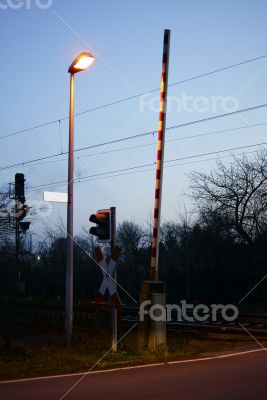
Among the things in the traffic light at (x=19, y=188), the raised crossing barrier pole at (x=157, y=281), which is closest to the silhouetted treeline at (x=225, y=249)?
the traffic light at (x=19, y=188)

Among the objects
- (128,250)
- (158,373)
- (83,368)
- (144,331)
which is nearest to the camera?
(158,373)

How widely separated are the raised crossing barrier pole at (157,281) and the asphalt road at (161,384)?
1.92m

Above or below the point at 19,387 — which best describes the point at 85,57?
above

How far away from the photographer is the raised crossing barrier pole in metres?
13.6

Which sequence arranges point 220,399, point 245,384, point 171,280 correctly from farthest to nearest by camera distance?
point 171,280
point 245,384
point 220,399

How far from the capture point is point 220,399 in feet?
27.0

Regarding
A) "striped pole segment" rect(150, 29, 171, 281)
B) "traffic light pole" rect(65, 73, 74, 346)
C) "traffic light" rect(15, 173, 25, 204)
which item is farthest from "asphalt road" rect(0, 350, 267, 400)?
"traffic light" rect(15, 173, 25, 204)

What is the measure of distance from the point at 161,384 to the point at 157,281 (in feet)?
15.6

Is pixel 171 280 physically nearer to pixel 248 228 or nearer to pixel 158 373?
pixel 248 228

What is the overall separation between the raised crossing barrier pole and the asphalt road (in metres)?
1.92

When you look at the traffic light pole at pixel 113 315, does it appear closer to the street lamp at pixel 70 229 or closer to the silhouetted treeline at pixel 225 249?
the street lamp at pixel 70 229

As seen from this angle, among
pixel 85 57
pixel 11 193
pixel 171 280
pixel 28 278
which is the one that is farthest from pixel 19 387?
pixel 28 278

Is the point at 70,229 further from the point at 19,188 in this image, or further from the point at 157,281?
the point at 19,188

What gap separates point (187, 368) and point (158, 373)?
0.80 metres
